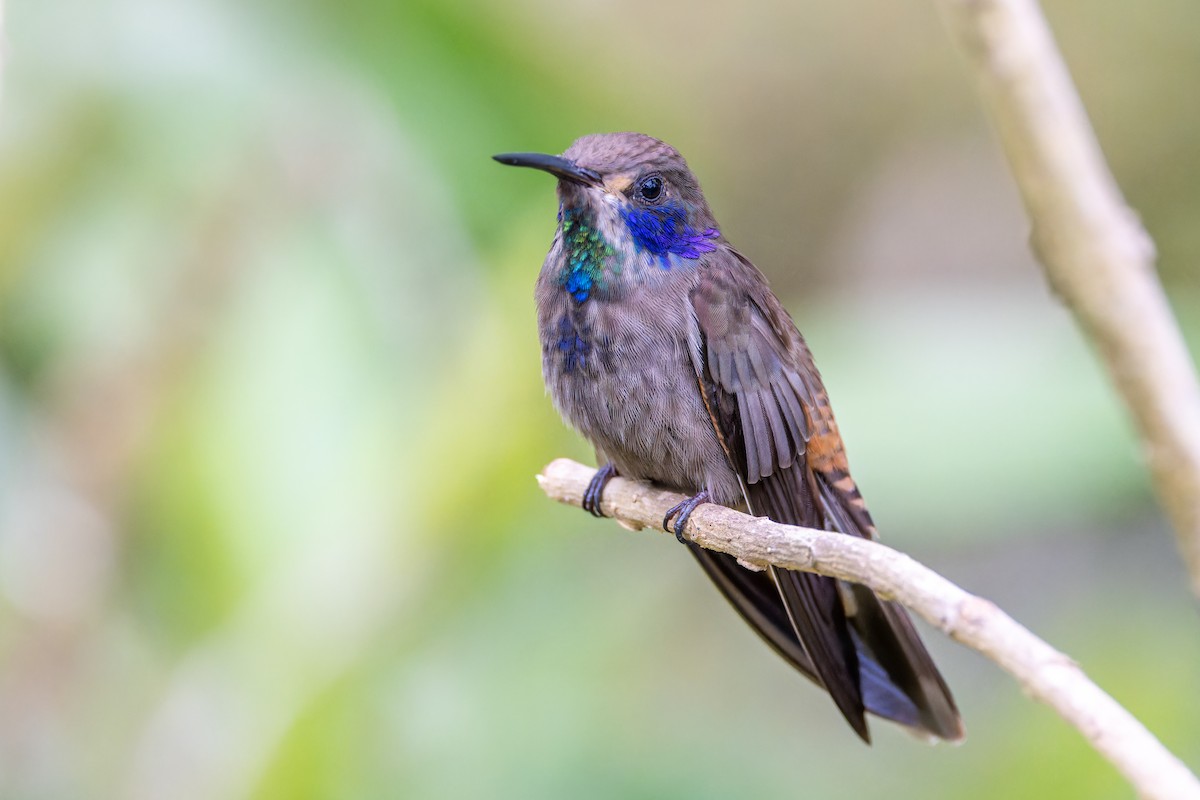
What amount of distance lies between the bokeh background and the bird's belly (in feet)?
1.19

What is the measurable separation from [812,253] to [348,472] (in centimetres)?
259

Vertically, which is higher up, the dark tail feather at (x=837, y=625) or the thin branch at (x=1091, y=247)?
the thin branch at (x=1091, y=247)

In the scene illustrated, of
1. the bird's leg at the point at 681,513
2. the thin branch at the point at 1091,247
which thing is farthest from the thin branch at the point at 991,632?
the bird's leg at the point at 681,513

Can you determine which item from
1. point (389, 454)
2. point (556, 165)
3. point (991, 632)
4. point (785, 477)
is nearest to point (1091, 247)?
point (991, 632)

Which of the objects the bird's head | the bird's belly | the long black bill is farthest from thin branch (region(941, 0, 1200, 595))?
the bird's belly

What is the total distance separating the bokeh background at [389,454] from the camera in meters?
2.54

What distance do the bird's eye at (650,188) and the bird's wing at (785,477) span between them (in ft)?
0.49

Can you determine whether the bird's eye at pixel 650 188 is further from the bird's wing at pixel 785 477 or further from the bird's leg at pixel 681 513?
the bird's leg at pixel 681 513

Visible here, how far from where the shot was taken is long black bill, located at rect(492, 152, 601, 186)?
1755 millimetres

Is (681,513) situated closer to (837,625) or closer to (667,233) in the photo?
(837,625)

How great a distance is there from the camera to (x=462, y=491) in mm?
2502

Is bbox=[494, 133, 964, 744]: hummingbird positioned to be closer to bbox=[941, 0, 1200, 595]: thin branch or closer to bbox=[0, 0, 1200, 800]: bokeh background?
bbox=[0, 0, 1200, 800]: bokeh background

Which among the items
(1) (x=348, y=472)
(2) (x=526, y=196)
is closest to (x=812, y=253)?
(2) (x=526, y=196)

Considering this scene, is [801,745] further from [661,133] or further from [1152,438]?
[1152,438]
